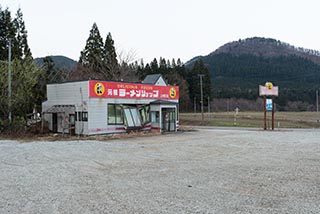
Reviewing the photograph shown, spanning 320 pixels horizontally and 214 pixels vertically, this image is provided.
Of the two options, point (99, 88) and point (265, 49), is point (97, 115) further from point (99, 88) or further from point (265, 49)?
point (265, 49)

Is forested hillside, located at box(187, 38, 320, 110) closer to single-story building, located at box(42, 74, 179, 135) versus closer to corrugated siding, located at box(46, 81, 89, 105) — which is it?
single-story building, located at box(42, 74, 179, 135)

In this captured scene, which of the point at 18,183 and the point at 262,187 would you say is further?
the point at 18,183

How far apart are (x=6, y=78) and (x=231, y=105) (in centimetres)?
6846

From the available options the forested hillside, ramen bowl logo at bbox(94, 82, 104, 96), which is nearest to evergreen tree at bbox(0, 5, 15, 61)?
ramen bowl logo at bbox(94, 82, 104, 96)

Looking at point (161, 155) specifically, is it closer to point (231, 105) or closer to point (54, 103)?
point (54, 103)

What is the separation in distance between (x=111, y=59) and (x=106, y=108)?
26.3 m

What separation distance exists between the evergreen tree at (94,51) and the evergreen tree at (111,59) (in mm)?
846

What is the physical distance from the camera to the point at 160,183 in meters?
7.12

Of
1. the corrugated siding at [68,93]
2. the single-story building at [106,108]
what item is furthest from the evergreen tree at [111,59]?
the corrugated siding at [68,93]

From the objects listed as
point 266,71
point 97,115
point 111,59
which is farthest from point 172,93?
point 266,71

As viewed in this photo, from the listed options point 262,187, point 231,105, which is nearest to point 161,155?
point 262,187

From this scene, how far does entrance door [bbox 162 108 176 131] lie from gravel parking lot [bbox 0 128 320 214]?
13055 millimetres

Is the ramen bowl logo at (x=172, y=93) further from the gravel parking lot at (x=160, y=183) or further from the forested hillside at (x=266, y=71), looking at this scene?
the forested hillside at (x=266, y=71)

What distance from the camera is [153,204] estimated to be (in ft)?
17.9
